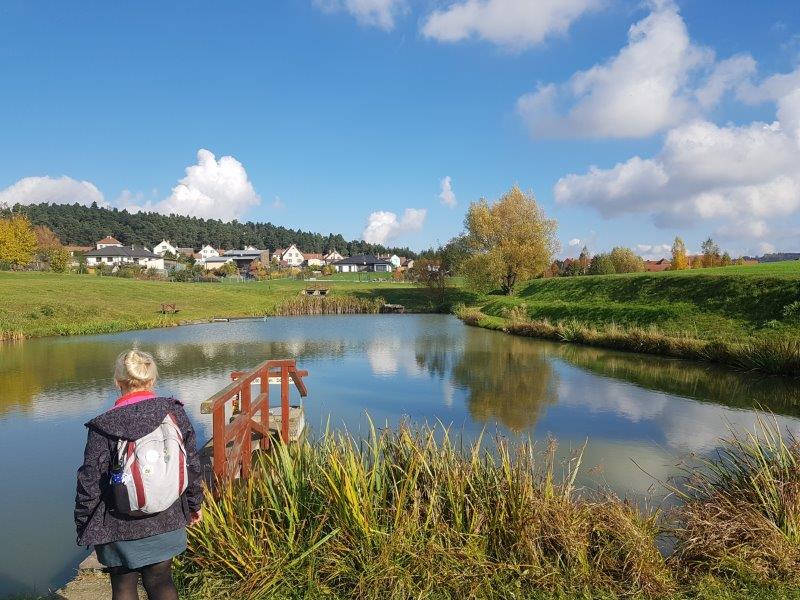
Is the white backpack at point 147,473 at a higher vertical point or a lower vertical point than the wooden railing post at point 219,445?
higher

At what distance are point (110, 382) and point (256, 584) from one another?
15.1m

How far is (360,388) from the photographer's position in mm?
16453

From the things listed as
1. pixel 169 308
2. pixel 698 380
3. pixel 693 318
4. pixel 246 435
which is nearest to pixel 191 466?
pixel 246 435

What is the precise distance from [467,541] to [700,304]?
24.9m

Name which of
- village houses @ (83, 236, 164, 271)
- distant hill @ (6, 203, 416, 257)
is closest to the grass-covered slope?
village houses @ (83, 236, 164, 271)

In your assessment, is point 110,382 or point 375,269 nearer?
point 110,382

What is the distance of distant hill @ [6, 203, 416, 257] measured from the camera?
146350 mm

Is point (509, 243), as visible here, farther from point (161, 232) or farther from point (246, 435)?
point (161, 232)

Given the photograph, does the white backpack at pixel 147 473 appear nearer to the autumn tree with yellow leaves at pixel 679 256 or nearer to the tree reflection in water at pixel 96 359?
the tree reflection in water at pixel 96 359

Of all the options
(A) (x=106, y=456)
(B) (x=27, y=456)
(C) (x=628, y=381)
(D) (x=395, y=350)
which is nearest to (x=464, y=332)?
(D) (x=395, y=350)

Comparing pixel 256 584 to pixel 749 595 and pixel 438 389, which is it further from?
pixel 438 389

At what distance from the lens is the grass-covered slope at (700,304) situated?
2142 centimetres

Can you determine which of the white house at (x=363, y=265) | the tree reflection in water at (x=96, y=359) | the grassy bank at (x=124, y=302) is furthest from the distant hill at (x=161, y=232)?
the tree reflection in water at (x=96, y=359)

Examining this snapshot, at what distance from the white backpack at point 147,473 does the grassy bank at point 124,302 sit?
3118 cm
